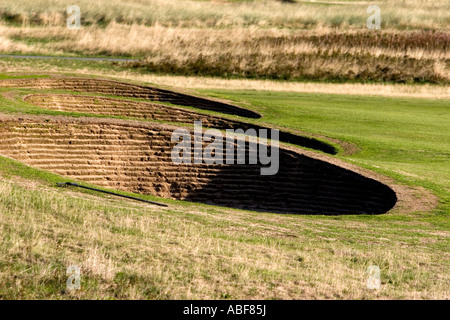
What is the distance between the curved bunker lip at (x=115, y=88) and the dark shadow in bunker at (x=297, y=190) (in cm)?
853

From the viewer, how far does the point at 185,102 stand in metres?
27.4

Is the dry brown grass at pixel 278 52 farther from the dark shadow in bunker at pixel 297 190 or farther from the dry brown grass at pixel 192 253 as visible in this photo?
the dry brown grass at pixel 192 253

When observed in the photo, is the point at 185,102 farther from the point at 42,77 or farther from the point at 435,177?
the point at 435,177

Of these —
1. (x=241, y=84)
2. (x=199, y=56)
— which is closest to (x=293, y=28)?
(x=199, y=56)

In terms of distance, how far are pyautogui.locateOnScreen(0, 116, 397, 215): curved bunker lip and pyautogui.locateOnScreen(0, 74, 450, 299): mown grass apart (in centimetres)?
244
